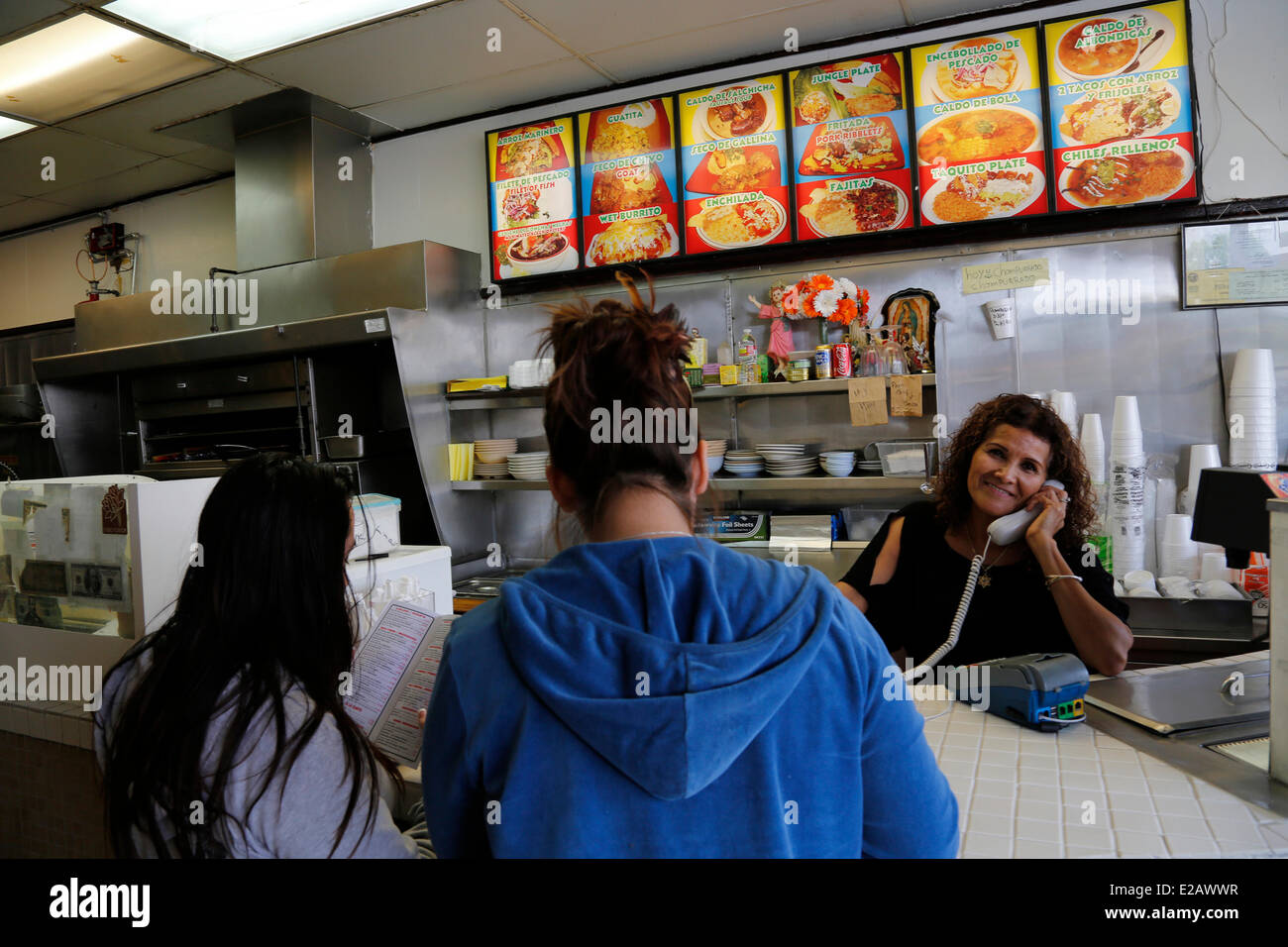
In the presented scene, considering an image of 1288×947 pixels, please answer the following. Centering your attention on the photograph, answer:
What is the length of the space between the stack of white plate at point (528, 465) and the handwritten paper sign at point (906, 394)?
1797mm

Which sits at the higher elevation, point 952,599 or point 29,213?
point 29,213

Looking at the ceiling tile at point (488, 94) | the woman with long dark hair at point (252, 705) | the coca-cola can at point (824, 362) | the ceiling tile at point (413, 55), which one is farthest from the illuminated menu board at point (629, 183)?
the woman with long dark hair at point (252, 705)

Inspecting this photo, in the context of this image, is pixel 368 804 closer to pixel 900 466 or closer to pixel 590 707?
pixel 590 707

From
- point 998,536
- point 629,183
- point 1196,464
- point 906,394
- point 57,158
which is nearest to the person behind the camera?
point 998,536

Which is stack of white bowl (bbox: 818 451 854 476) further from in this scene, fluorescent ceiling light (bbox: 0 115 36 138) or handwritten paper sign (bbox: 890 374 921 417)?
fluorescent ceiling light (bbox: 0 115 36 138)

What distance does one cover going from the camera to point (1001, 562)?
229 centimetres

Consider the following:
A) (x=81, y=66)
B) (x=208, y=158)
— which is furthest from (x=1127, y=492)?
(x=208, y=158)

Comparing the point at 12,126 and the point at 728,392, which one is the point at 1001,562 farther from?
the point at 12,126

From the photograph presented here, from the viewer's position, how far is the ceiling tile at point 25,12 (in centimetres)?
322

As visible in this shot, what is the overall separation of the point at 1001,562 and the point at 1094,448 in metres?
1.25

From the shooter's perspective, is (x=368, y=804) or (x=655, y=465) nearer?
(x=655, y=465)
